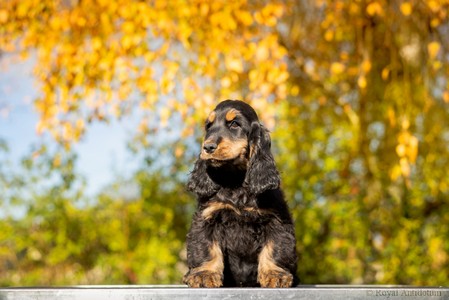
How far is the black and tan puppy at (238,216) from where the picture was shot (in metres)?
3.04

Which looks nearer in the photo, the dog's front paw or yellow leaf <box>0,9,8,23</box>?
the dog's front paw

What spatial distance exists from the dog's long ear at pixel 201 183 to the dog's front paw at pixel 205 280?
432 mm

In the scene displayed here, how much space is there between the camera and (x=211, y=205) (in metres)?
3.14

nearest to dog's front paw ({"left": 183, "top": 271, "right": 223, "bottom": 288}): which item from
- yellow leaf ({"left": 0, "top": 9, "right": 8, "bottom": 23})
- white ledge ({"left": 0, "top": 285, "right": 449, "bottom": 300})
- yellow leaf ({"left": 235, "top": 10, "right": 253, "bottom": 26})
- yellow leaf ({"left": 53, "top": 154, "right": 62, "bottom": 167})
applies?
white ledge ({"left": 0, "top": 285, "right": 449, "bottom": 300})

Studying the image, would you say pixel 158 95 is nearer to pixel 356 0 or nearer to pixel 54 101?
pixel 54 101

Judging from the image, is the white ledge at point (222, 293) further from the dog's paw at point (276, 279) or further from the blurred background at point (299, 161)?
the blurred background at point (299, 161)

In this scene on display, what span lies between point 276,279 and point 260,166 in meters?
0.57

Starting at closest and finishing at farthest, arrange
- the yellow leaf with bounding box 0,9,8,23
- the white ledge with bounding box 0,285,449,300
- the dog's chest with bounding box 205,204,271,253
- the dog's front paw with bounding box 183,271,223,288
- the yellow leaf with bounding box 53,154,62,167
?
the white ledge with bounding box 0,285,449,300 < the dog's front paw with bounding box 183,271,223,288 < the dog's chest with bounding box 205,204,271,253 < the yellow leaf with bounding box 0,9,8,23 < the yellow leaf with bounding box 53,154,62,167

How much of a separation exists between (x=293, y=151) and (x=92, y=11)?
9.44 feet

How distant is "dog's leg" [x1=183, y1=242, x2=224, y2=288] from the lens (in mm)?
2947

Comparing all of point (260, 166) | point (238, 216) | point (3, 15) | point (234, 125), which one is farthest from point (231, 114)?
point (3, 15)

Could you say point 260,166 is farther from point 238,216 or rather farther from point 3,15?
point 3,15

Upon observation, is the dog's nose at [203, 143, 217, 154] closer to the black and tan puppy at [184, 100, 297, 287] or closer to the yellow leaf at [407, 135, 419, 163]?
the black and tan puppy at [184, 100, 297, 287]

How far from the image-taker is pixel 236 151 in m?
3.11
